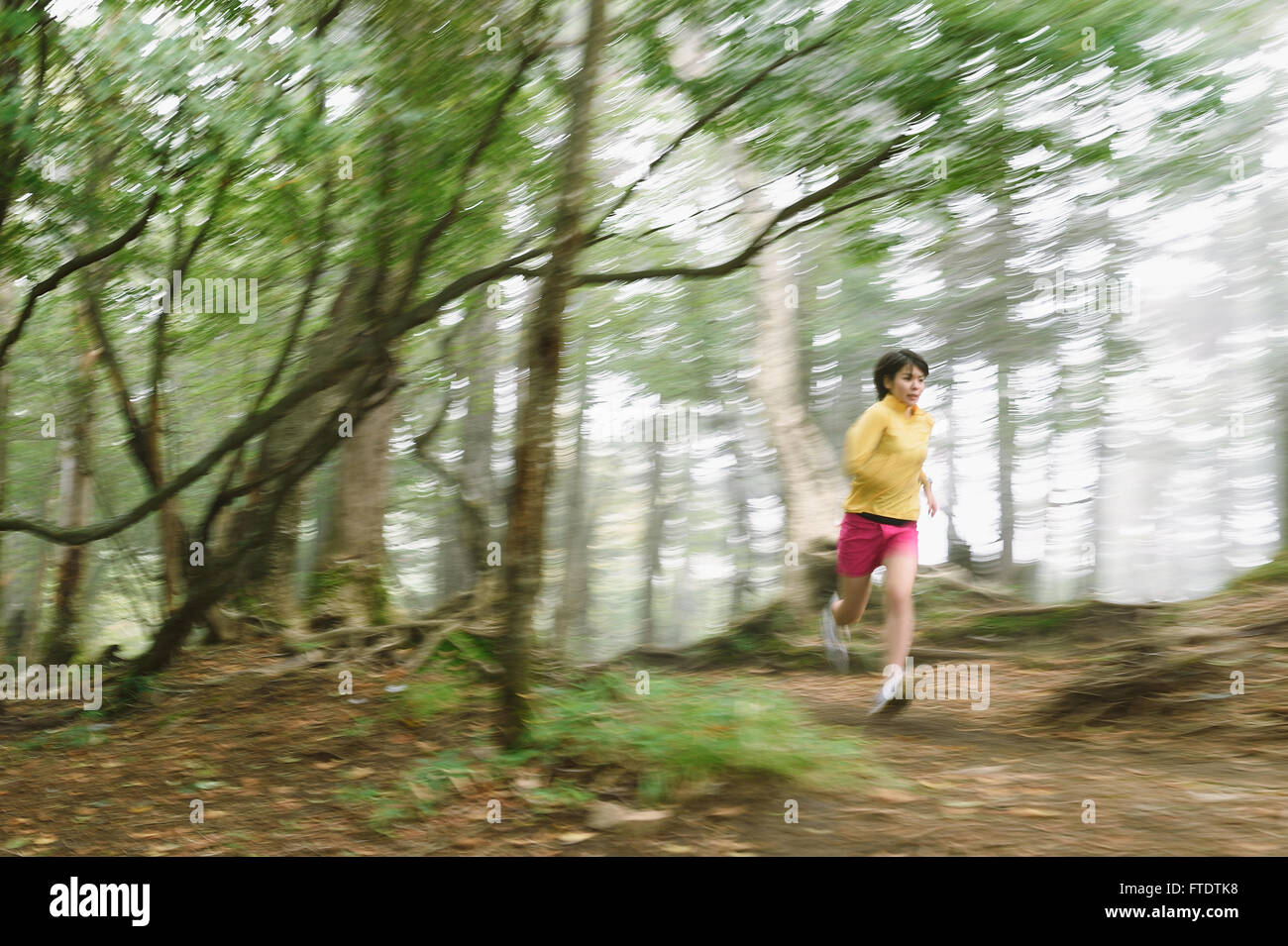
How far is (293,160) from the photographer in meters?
6.16

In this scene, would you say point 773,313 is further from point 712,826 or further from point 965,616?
point 712,826

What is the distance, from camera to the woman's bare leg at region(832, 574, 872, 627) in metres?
5.93

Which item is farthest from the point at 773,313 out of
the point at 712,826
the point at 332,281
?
the point at 712,826

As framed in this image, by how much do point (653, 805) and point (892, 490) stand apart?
2.57 m

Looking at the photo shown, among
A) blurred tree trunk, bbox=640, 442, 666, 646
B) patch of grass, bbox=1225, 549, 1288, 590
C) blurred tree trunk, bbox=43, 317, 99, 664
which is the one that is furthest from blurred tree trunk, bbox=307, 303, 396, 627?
blurred tree trunk, bbox=640, 442, 666, 646

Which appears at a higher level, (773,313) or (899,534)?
(773,313)

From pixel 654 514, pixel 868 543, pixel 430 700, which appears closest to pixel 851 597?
pixel 868 543

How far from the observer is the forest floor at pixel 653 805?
353 centimetres

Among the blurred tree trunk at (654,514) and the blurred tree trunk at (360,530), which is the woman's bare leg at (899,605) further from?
the blurred tree trunk at (654,514)

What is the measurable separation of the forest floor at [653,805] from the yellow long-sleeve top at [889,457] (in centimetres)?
133

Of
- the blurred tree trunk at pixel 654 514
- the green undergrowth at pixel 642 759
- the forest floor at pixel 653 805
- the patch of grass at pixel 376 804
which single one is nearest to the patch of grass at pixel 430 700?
the forest floor at pixel 653 805

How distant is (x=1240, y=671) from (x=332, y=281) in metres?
8.30

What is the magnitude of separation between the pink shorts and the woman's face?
783 mm

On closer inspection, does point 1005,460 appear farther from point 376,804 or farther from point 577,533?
point 376,804
